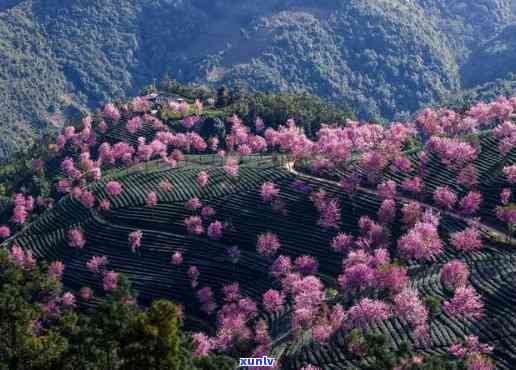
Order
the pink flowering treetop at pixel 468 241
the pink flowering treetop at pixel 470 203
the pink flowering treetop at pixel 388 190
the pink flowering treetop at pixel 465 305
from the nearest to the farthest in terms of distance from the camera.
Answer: the pink flowering treetop at pixel 465 305, the pink flowering treetop at pixel 468 241, the pink flowering treetop at pixel 470 203, the pink flowering treetop at pixel 388 190

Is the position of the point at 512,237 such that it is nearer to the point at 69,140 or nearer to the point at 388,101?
the point at 69,140

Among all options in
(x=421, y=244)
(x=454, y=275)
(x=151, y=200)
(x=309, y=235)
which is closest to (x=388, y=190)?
(x=309, y=235)

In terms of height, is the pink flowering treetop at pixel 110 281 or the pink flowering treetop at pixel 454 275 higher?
Answer: the pink flowering treetop at pixel 110 281

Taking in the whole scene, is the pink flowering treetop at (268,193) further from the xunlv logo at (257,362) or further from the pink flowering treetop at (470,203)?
the xunlv logo at (257,362)

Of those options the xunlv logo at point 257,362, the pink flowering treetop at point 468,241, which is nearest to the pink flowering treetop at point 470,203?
the pink flowering treetop at point 468,241

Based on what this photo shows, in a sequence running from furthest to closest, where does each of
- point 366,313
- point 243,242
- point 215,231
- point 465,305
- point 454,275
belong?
point 215,231 → point 243,242 → point 454,275 → point 366,313 → point 465,305

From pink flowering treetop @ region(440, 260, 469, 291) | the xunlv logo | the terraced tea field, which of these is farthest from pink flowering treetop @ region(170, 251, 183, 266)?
pink flowering treetop @ region(440, 260, 469, 291)

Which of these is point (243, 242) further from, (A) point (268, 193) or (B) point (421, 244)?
(B) point (421, 244)

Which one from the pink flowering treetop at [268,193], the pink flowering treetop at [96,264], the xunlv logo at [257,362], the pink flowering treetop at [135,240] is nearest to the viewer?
the xunlv logo at [257,362]
